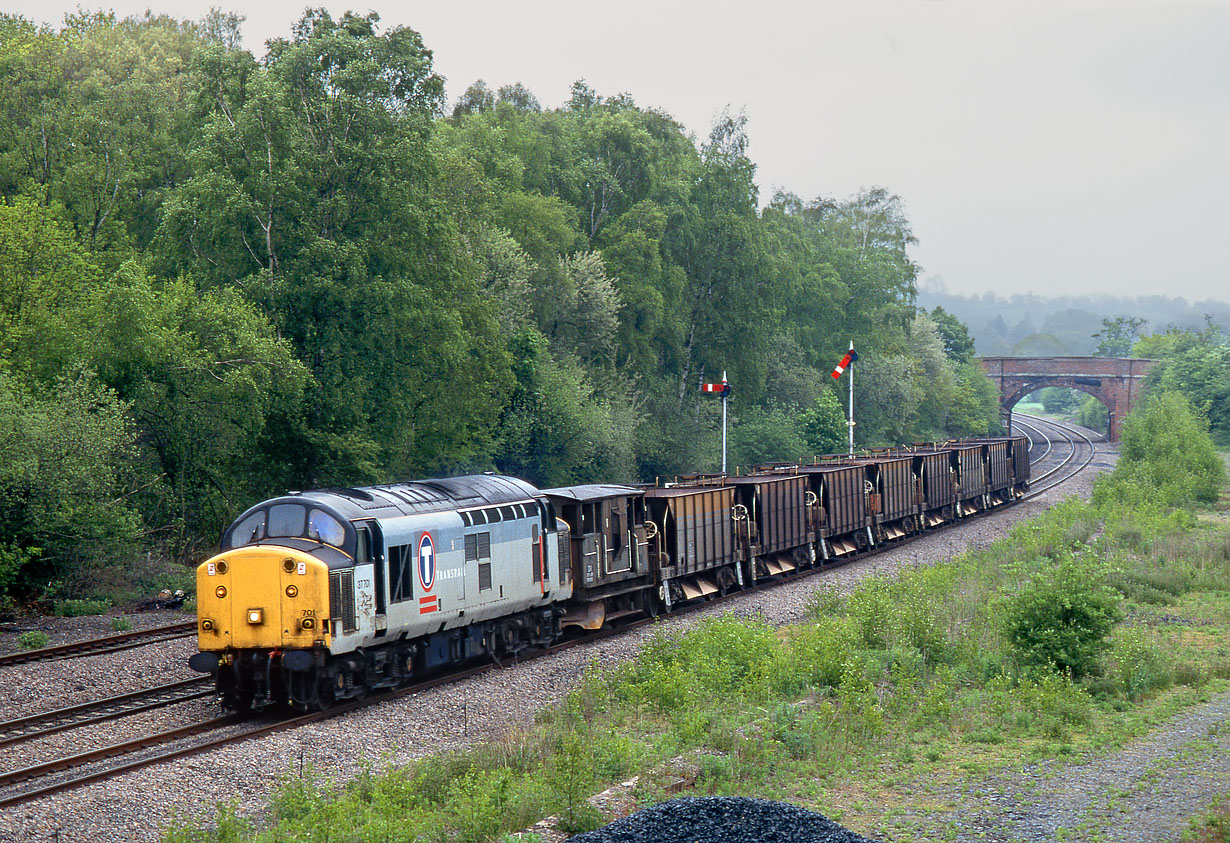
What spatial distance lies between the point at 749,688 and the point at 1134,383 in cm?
11279

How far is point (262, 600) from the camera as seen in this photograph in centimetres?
1770

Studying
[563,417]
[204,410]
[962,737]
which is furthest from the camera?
[563,417]

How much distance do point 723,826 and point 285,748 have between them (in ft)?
24.7

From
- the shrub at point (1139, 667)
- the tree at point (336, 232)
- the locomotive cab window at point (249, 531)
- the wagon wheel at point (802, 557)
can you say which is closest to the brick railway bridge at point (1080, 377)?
the wagon wheel at point (802, 557)

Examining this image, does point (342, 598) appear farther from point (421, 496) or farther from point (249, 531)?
point (421, 496)

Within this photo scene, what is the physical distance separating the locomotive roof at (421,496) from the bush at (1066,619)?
33.9 ft

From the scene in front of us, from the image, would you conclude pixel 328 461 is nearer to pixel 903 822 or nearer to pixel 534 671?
pixel 534 671

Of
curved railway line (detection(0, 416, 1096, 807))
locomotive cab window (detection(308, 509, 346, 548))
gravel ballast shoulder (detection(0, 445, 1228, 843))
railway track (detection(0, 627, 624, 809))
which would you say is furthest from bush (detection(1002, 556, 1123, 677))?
locomotive cab window (detection(308, 509, 346, 548))

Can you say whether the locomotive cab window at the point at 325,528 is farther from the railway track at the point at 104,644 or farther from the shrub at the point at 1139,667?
the shrub at the point at 1139,667

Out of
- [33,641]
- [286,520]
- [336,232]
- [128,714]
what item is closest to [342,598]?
[286,520]

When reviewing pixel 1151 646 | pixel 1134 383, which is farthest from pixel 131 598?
pixel 1134 383

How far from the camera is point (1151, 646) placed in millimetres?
21078

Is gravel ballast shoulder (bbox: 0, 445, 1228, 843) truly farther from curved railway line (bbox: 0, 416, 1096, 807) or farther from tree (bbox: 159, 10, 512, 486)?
tree (bbox: 159, 10, 512, 486)

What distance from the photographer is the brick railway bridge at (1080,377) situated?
387ft
